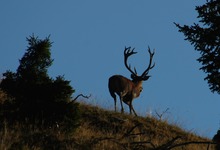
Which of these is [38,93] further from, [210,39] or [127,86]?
[127,86]

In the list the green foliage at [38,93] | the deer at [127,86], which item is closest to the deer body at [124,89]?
the deer at [127,86]

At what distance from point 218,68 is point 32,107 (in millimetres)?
3906

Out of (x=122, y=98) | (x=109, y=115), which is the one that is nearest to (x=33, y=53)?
(x=109, y=115)

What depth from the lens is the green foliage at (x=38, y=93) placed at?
12.0 m

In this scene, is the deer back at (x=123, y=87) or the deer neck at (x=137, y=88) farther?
the deer neck at (x=137, y=88)

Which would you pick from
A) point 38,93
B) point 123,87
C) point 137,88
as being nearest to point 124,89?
point 123,87

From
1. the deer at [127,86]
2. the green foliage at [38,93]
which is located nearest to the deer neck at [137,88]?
the deer at [127,86]

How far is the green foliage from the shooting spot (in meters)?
12.0

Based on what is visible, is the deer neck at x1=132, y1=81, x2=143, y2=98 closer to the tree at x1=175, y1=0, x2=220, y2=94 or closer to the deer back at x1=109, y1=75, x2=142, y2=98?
the deer back at x1=109, y1=75, x2=142, y2=98

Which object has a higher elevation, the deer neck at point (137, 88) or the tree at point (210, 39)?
the deer neck at point (137, 88)

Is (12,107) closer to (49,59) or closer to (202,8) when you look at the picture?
(49,59)

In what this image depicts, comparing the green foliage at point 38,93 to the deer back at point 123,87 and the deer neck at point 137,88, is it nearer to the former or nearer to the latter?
the deer back at point 123,87

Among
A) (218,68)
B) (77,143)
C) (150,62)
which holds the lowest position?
(77,143)

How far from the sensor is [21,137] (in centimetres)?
1020
